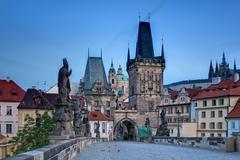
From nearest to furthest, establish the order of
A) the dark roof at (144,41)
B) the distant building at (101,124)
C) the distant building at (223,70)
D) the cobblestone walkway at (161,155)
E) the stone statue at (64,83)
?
the cobblestone walkway at (161,155) < the stone statue at (64,83) < the distant building at (101,124) < the dark roof at (144,41) < the distant building at (223,70)

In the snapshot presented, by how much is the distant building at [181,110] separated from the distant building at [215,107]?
6.04 ft

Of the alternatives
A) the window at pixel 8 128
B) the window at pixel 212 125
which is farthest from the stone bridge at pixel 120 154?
the window at pixel 8 128

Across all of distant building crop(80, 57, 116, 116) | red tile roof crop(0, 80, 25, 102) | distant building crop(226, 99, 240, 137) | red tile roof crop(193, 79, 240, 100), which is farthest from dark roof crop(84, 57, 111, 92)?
distant building crop(226, 99, 240, 137)

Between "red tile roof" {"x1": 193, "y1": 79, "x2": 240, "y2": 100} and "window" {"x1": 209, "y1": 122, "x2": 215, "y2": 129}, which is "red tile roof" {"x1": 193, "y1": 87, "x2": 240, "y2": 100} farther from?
"window" {"x1": 209, "y1": 122, "x2": 215, "y2": 129}

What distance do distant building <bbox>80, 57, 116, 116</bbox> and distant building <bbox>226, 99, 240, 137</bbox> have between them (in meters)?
49.3

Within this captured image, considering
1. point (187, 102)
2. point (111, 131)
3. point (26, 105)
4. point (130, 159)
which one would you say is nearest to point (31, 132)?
point (130, 159)

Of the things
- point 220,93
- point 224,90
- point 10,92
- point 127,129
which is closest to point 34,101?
point 10,92

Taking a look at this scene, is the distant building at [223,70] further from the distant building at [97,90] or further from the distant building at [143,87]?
the distant building at [97,90]

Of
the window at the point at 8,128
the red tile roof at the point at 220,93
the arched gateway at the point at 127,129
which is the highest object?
the red tile roof at the point at 220,93

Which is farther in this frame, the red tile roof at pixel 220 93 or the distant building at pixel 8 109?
the red tile roof at pixel 220 93

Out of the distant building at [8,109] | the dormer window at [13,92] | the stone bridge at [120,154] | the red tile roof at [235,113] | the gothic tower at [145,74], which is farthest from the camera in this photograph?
the gothic tower at [145,74]

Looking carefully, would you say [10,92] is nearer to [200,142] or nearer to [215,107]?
[215,107]

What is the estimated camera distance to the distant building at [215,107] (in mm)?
63094

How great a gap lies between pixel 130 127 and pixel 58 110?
3537 inches
